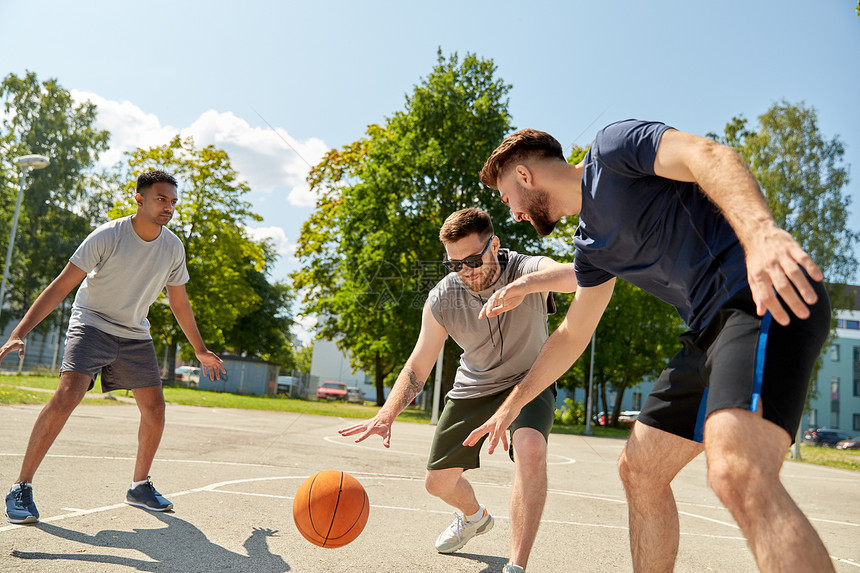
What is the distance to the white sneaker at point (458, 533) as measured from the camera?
436 cm

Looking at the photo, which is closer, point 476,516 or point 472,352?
point 476,516

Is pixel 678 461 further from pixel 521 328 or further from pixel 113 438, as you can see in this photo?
pixel 113 438

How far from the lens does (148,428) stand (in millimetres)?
5031

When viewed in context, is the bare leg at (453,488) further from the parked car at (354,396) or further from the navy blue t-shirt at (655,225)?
the parked car at (354,396)

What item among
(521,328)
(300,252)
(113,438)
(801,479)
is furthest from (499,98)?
(521,328)

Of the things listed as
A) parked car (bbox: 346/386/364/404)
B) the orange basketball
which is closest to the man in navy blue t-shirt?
the orange basketball

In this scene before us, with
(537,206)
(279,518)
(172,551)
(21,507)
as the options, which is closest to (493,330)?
(537,206)

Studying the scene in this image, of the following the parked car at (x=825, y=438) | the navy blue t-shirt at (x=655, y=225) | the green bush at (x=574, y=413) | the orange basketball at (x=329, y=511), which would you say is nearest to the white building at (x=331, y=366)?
the green bush at (x=574, y=413)

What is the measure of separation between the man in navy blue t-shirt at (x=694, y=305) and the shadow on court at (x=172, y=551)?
1616mm

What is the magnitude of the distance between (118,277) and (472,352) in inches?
107

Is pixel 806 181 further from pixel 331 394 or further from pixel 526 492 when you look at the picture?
pixel 331 394

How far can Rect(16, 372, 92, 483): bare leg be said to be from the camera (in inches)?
174

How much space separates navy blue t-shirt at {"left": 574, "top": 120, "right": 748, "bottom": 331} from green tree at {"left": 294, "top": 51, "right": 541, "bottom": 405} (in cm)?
2314

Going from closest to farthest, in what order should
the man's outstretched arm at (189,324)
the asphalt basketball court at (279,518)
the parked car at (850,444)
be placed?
the asphalt basketball court at (279,518), the man's outstretched arm at (189,324), the parked car at (850,444)
